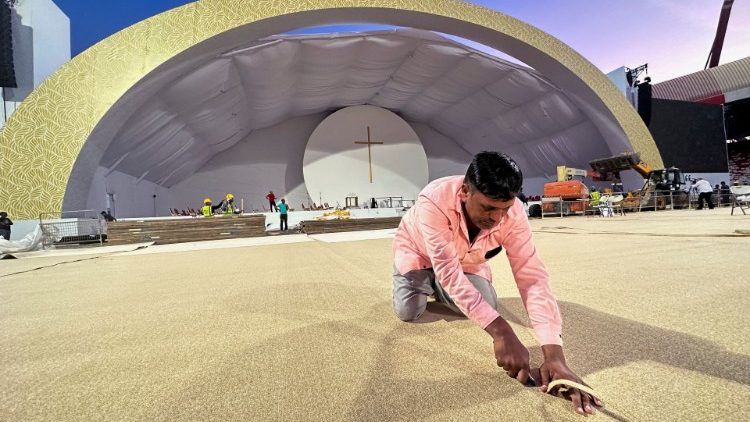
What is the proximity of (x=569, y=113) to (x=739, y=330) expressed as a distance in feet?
63.7

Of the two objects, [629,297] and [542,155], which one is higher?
[542,155]

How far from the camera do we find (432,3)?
12.4 metres

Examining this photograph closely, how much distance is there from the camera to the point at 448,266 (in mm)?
1237

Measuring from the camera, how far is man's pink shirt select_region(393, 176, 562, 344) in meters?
1.12

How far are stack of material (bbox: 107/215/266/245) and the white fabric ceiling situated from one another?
153 inches

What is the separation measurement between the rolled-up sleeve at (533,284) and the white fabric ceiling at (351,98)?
45.6 feet

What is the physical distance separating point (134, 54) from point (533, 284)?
12.9m

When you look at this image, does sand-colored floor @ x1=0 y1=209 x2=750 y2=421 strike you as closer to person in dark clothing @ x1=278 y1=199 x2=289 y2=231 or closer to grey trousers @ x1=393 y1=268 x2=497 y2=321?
grey trousers @ x1=393 y1=268 x2=497 y2=321

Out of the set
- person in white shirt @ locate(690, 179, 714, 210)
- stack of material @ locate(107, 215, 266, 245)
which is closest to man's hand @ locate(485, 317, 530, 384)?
stack of material @ locate(107, 215, 266, 245)

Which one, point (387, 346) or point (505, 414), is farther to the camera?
point (387, 346)

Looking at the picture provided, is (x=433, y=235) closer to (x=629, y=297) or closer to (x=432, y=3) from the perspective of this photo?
(x=629, y=297)

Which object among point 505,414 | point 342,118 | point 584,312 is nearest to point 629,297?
point 584,312

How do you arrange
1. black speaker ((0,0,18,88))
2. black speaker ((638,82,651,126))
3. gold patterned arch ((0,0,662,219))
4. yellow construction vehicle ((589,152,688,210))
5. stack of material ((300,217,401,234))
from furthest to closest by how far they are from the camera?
black speaker ((638,82,651,126))
yellow construction vehicle ((589,152,688,210))
stack of material ((300,217,401,234))
black speaker ((0,0,18,88))
gold patterned arch ((0,0,662,219))

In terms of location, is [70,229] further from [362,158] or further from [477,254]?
[362,158]
